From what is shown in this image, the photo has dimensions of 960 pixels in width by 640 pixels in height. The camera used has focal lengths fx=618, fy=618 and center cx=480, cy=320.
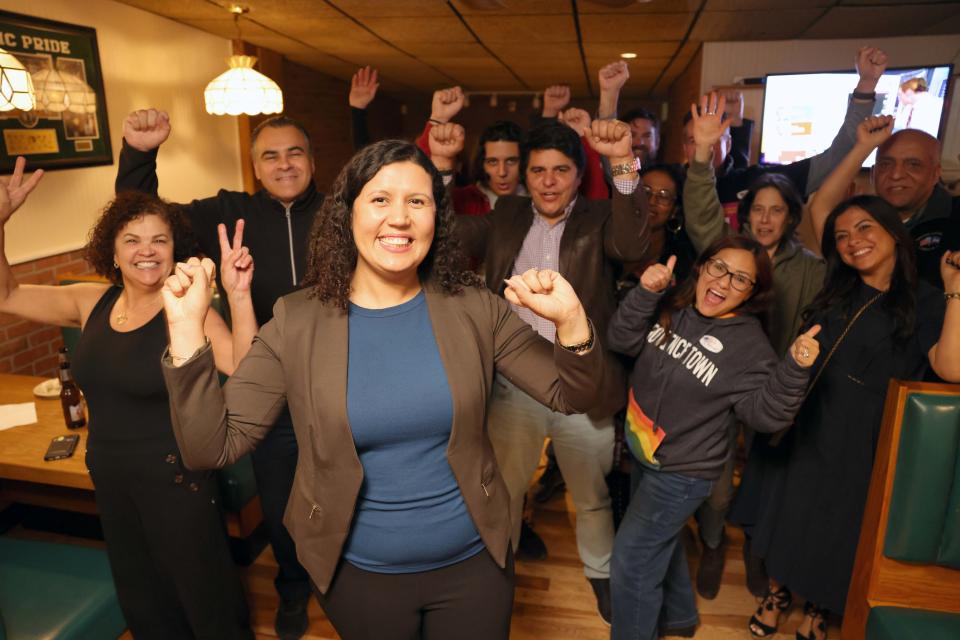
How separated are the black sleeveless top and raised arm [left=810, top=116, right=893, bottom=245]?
2.42 metres

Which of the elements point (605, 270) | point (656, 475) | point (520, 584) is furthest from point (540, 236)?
point (520, 584)

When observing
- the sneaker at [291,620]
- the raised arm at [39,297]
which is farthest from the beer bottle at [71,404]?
the sneaker at [291,620]

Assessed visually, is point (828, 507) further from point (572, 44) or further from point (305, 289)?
point (572, 44)

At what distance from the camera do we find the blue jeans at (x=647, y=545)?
72.3 inches

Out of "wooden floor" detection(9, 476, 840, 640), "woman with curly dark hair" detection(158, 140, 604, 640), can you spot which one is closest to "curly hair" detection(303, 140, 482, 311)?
"woman with curly dark hair" detection(158, 140, 604, 640)

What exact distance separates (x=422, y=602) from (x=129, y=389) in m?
1.02

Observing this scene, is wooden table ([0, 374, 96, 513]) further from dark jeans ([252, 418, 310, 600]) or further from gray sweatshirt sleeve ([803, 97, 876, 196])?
gray sweatshirt sleeve ([803, 97, 876, 196])

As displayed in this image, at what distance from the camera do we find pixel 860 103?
2.65 metres

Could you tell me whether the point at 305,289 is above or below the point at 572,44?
below

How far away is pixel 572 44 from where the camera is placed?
17.5 ft

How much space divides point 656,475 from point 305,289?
118 centimetres

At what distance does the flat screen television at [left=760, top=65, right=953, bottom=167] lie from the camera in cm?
446

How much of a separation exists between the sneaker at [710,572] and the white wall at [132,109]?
3.72 meters

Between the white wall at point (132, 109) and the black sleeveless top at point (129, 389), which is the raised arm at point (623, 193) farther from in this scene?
the white wall at point (132, 109)
